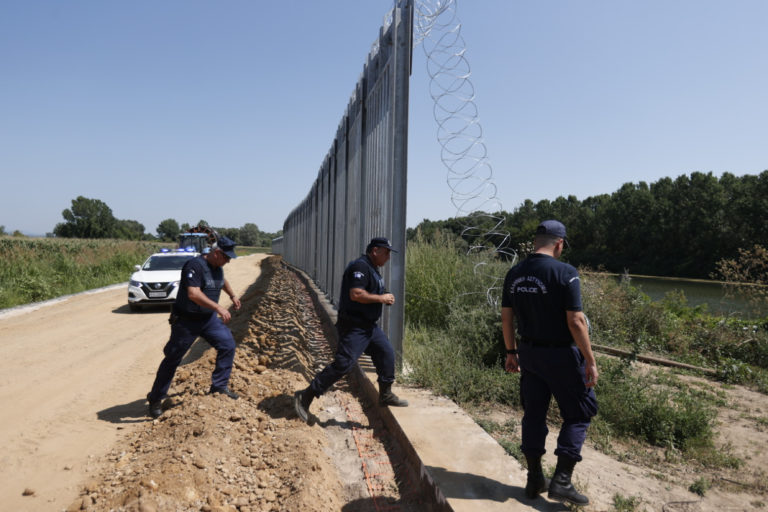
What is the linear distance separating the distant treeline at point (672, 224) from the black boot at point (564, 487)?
38820 mm

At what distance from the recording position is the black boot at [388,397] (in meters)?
4.51

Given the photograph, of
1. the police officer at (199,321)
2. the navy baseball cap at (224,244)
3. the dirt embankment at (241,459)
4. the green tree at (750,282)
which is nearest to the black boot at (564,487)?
the dirt embankment at (241,459)

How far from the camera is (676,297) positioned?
10.7m

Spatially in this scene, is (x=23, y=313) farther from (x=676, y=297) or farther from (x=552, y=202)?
(x=552, y=202)

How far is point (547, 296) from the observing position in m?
2.88

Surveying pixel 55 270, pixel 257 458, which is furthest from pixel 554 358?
pixel 55 270

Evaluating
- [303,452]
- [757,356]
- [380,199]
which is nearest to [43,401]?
A: [303,452]

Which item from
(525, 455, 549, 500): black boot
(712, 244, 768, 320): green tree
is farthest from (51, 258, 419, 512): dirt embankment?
(712, 244, 768, 320): green tree

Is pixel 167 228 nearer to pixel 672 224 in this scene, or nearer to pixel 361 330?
pixel 672 224

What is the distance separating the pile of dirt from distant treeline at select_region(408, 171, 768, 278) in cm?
3770

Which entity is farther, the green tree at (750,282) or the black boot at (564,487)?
the green tree at (750,282)

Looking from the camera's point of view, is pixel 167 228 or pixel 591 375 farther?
pixel 167 228

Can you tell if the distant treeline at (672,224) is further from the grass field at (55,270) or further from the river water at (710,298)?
the grass field at (55,270)

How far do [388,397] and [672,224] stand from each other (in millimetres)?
60494
